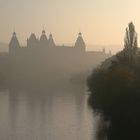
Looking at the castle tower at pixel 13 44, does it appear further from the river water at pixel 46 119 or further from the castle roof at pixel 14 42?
the river water at pixel 46 119

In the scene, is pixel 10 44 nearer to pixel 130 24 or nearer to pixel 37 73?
pixel 37 73

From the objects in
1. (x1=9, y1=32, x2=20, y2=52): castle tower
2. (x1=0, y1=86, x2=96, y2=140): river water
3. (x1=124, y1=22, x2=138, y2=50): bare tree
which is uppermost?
(x1=9, y1=32, x2=20, y2=52): castle tower

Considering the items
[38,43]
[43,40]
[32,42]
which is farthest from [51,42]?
[32,42]

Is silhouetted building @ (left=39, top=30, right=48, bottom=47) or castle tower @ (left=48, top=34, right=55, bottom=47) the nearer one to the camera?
silhouetted building @ (left=39, top=30, right=48, bottom=47)

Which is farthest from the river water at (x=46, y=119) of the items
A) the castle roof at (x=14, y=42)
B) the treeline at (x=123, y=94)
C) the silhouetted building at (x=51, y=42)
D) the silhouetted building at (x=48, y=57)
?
the silhouetted building at (x=51, y=42)

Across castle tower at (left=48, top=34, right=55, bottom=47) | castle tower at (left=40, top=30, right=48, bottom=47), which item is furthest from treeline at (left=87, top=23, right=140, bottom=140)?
castle tower at (left=48, top=34, right=55, bottom=47)

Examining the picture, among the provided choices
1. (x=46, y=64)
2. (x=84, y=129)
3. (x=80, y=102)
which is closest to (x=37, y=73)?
(x=46, y=64)

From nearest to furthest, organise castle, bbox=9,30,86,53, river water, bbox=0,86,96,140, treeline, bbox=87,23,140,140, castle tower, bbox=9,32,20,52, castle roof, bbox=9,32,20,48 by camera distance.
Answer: treeline, bbox=87,23,140,140
river water, bbox=0,86,96,140
castle, bbox=9,30,86,53
castle tower, bbox=9,32,20,52
castle roof, bbox=9,32,20,48

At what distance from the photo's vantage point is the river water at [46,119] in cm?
1898

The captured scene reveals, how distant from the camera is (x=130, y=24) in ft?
96.5

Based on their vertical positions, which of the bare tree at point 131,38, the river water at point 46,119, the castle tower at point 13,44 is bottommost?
the river water at point 46,119

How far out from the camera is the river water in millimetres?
18984

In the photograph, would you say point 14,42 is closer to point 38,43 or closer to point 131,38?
point 38,43

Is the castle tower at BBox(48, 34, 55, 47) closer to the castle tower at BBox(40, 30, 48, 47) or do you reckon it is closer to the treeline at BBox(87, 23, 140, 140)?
the castle tower at BBox(40, 30, 48, 47)
